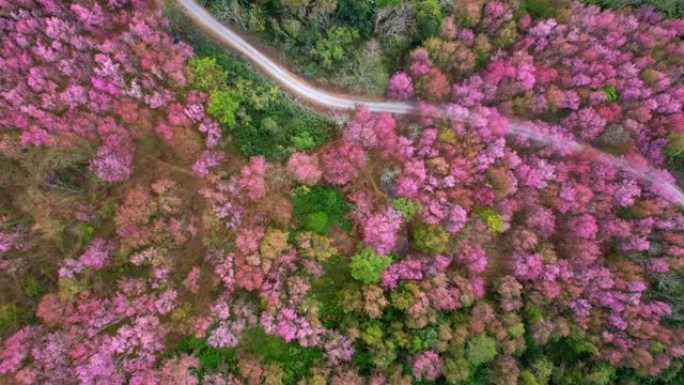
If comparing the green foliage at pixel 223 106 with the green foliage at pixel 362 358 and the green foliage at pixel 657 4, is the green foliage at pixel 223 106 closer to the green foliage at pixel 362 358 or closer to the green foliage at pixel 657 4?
the green foliage at pixel 362 358

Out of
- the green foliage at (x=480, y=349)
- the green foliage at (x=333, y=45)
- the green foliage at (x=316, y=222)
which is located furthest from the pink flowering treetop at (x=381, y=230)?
the green foliage at (x=333, y=45)

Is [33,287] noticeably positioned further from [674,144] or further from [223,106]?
[674,144]

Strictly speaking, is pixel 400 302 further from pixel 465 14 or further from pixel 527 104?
pixel 465 14

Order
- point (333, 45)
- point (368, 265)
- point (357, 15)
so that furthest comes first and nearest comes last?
1. point (357, 15)
2. point (333, 45)
3. point (368, 265)

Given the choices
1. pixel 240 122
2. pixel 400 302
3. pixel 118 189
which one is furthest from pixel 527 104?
pixel 118 189

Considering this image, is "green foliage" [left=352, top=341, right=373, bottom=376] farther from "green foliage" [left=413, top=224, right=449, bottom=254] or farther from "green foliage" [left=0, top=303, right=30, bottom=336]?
"green foliage" [left=0, top=303, right=30, bottom=336]

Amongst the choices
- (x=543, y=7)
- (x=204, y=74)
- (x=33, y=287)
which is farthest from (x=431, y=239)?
(x=33, y=287)

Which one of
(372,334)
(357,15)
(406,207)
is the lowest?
(372,334)
